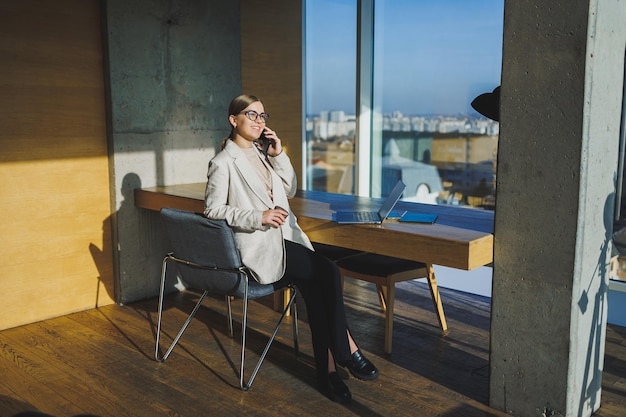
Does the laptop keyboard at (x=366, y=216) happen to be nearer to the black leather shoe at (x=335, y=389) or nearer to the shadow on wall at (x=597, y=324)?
the black leather shoe at (x=335, y=389)

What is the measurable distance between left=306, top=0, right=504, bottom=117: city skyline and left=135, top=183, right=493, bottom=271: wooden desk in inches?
48.9

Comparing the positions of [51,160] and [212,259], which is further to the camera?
[51,160]

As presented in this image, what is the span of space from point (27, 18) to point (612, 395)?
147 inches

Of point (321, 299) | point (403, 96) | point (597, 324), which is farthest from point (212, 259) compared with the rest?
point (403, 96)

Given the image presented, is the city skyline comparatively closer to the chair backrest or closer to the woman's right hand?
the woman's right hand

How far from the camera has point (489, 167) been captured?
4965 mm

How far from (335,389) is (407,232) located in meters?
0.79

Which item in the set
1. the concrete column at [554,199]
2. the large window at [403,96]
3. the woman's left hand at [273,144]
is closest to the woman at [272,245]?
the woman's left hand at [273,144]

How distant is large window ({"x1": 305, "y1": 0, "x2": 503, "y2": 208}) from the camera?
4.96 metres

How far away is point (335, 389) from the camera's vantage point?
10.8ft

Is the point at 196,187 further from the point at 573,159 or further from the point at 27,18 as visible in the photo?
the point at 573,159

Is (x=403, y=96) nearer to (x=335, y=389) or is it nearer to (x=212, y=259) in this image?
(x=212, y=259)

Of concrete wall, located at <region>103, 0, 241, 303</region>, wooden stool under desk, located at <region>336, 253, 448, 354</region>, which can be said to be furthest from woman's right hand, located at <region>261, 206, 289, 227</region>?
concrete wall, located at <region>103, 0, 241, 303</region>

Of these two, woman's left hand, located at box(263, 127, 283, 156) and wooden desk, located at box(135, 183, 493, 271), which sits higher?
woman's left hand, located at box(263, 127, 283, 156)
